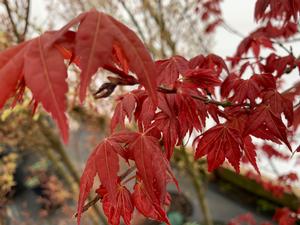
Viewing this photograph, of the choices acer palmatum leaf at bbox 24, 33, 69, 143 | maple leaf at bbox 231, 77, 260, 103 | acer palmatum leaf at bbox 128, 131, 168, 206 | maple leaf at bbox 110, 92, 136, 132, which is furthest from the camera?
maple leaf at bbox 231, 77, 260, 103

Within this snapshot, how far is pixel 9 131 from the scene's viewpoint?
317 centimetres

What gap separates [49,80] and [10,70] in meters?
0.09

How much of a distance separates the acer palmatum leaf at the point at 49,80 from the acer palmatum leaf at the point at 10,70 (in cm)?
2

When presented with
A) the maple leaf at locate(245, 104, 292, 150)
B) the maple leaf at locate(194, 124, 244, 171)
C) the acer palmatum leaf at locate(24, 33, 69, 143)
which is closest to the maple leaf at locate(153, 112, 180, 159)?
the maple leaf at locate(194, 124, 244, 171)

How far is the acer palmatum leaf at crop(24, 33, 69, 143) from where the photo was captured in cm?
53

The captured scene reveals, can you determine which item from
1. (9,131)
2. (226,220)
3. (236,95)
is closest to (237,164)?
(236,95)

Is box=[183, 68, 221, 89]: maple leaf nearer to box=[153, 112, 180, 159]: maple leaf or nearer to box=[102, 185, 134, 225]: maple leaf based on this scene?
box=[153, 112, 180, 159]: maple leaf

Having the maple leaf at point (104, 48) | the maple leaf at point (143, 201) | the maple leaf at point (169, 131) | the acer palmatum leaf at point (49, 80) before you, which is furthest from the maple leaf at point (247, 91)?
the acer palmatum leaf at point (49, 80)

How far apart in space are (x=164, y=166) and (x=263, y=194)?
4.12 m

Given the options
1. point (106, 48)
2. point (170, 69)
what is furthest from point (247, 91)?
point (106, 48)

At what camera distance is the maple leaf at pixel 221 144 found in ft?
3.06

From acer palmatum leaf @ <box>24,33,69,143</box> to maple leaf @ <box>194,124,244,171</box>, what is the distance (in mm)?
497

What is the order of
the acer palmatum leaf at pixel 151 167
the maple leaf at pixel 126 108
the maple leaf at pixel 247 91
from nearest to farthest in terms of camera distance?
the acer palmatum leaf at pixel 151 167, the maple leaf at pixel 126 108, the maple leaf at pixel 247 91

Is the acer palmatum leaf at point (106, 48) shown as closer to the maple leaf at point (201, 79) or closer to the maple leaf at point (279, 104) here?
the maple leaf at point (201, 79)
